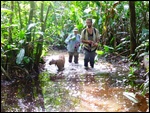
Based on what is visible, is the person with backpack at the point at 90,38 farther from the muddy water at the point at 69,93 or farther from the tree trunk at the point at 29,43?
the tree trunk at the point at 29,43

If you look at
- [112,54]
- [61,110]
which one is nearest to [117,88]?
[61,110]

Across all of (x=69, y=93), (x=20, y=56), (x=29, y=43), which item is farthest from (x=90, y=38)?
(x=69, y=93)

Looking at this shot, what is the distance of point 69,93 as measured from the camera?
6.05 meters

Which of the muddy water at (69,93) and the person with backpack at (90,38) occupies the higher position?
the person with backpack at (90,38)

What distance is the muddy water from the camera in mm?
5137

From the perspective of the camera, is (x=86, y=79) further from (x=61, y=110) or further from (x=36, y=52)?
(x=61, y=110)

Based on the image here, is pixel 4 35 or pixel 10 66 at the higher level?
pixel 4 35

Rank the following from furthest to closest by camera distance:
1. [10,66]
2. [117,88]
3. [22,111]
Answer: [10,66] → [117,88] → [22,111]

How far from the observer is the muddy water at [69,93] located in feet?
16.9

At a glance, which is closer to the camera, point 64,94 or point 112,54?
point 64,94

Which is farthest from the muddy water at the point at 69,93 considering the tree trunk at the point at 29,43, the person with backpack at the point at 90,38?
the person with backpack at the point at 90,38

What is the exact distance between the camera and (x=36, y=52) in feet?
25.8

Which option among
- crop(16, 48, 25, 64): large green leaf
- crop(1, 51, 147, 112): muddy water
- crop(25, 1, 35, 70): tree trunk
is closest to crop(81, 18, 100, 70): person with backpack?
crop(1, 51, 147, 112): muddy water

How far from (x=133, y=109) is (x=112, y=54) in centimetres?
634
